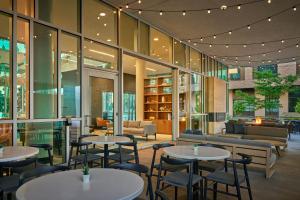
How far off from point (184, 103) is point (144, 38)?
4047mm

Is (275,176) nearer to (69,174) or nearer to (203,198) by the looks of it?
(203,198)

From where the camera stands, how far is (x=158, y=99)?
1282 centimetres

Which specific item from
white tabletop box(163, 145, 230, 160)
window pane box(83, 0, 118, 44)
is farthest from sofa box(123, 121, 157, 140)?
white tabletop box(163, 145, 230, 160)

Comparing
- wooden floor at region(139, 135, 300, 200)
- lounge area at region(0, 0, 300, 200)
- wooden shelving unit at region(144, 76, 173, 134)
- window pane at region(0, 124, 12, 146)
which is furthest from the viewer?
wooden shelving unit at region(144, 76, 173, 134)

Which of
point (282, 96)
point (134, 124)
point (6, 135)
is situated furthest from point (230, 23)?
point (282, 96)

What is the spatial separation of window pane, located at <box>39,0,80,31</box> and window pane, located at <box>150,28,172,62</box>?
10.1ft

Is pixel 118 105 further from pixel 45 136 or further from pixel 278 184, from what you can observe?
pixel 278 184

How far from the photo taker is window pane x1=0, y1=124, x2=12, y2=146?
159 inches

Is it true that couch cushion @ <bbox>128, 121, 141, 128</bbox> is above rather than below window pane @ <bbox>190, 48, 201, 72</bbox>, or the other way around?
below

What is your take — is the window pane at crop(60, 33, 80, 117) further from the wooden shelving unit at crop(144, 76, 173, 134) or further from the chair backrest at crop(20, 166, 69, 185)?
the wooden shelving unit at crop(144, 76, 173, 134)

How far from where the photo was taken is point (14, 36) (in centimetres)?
414

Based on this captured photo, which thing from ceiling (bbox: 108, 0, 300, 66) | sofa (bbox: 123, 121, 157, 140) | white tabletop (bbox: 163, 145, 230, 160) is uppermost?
ceiling (bbox: 108, 0, 300, 66)

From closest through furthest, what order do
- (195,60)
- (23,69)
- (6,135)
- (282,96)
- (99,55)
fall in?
(6,135) → (23,69) → (99,55) → (195,60) → (282,96)

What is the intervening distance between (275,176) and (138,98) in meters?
8.27
